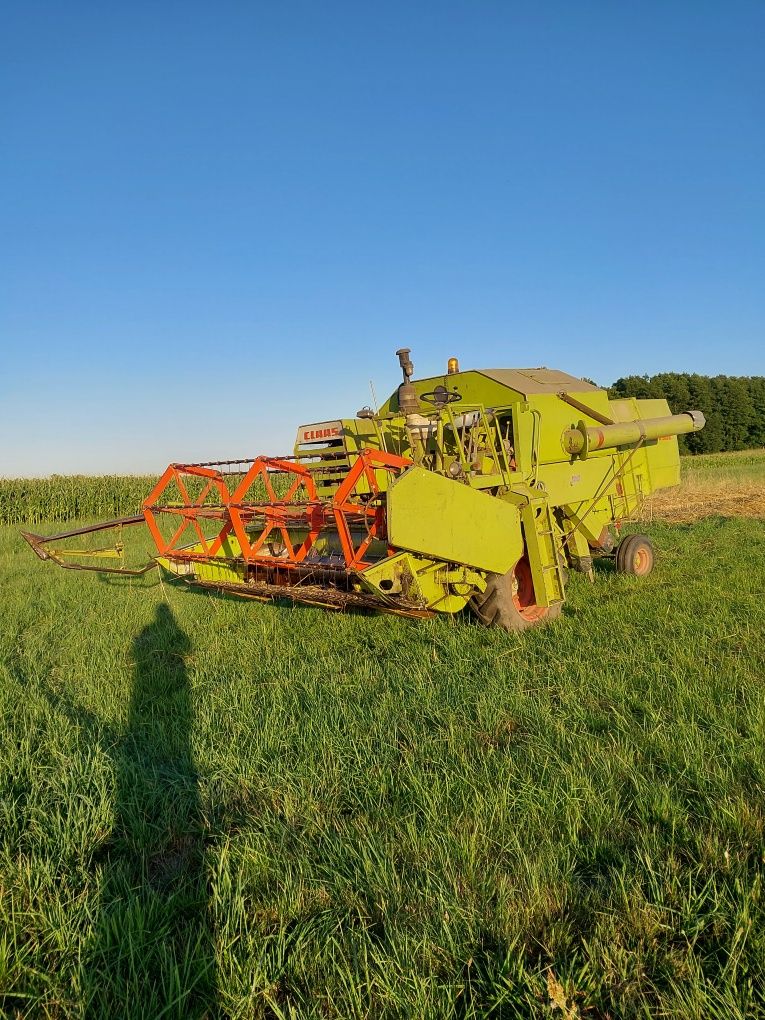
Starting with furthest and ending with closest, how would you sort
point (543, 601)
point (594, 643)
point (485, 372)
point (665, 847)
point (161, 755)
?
point (485, 372), point (543, 601), point (594, 643), point (161, 755), point (665, 847)

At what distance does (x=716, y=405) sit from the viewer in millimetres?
56219

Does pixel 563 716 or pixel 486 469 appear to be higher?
pixel 486 469

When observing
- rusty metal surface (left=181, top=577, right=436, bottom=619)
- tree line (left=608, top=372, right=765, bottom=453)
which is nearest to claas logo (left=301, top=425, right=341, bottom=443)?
rusty metal surface (left=181, top=577, right=436, bottom=619)

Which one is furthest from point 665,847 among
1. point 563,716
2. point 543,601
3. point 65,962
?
point 543,601

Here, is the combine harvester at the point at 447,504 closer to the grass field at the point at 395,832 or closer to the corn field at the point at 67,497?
the grass field at the point at 395,832

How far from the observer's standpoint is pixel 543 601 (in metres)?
5.87

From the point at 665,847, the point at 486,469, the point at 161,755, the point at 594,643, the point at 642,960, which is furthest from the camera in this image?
the point at 486,469

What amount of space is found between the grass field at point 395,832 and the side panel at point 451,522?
746 mm

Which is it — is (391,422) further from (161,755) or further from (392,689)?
(161,755)

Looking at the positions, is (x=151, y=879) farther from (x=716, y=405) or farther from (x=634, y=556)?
(x=716, y=405)

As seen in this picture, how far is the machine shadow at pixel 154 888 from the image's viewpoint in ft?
6.31

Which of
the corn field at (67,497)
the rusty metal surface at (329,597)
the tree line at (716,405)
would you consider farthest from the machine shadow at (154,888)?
the tree line at (716,405)

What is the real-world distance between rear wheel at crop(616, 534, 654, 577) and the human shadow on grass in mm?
5497

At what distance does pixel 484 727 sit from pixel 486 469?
10.3 feet
